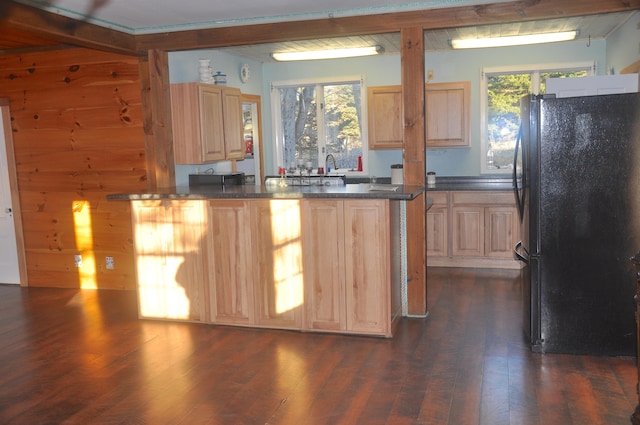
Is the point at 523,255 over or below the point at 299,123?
below

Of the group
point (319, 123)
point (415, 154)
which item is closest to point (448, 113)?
point (319, 123)

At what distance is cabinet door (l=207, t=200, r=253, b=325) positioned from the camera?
14.9ft

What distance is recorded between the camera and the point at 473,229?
6.39m

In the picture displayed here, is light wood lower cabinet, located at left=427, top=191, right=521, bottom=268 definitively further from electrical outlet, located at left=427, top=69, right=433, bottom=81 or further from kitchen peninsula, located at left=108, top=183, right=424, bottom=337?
kitchen peninsula, located at left=108, top=183, right=424, bottom=337

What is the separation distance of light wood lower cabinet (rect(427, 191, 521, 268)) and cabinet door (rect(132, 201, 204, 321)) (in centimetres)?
285

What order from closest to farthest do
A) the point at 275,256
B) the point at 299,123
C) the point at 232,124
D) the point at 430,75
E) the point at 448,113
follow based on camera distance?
1. the point at 275,256
2. the point at 232,124
3. the point at 448,113
4. the point at 430,75
5. the point at 299,123

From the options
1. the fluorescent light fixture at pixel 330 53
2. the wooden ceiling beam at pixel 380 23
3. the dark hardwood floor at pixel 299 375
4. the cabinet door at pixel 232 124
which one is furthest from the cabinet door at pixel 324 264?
the fluorescent light fixture at pixel 330 53

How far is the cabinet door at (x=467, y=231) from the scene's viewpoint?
636cm

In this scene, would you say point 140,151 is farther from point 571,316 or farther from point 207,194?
point 571,316

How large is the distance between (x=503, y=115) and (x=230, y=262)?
13.6ft

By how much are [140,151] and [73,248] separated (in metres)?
1.31

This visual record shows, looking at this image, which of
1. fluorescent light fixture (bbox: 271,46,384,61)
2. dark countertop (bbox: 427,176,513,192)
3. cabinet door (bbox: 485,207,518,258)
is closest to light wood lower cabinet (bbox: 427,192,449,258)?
dark countertop (bbox: 427,176,513,192)

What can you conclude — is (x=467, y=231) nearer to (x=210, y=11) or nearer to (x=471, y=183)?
(x=471, y=183)

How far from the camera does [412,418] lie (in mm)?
3043
